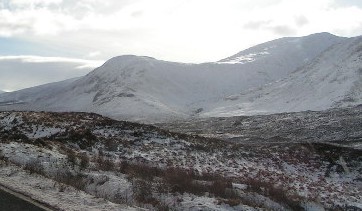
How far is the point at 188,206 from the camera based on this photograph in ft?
41.9

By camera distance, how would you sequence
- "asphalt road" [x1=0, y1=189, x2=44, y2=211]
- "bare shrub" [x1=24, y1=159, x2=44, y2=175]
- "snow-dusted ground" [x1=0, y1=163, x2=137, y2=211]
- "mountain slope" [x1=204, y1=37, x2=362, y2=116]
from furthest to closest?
"mountain slope" [x1=204, y1=37, x2=362, y2=116] < "bare shrub" [x1=24, y1=159, x2=44, y2=175] < "snow-dusted ground" [x1=0, y1=163, x2=137, y2=211] < "asphalt road" [x1=0, y1=189, x2=44, y2=211]

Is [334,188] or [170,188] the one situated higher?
[170,188]

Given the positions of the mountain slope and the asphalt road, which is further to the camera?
the mountain slope

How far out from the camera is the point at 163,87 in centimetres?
14112

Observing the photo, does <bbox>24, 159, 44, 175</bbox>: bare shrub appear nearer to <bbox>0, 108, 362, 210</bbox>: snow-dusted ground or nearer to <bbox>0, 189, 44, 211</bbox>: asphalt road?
<bbox>0, 108, 362, 210</bbox>: snow-dusted ground

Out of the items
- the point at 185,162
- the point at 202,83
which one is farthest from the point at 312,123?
the point at 202,83

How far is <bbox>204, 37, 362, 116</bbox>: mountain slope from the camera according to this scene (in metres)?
95.3

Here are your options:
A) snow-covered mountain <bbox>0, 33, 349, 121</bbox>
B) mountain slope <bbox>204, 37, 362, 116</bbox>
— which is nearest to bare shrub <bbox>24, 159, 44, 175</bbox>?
snow-covered mountain <bbox>0, 33, 349, 121</bbox>

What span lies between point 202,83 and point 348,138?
360 ft

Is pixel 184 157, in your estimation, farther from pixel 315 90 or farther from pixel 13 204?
pixel 315 90

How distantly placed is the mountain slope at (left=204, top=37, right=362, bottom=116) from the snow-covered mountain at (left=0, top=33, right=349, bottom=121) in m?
3.73

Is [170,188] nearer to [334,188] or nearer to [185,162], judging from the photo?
[185,162]

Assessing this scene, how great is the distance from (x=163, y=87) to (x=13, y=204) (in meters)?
132

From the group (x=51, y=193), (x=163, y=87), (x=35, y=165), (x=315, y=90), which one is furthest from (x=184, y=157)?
(x=163, y=87)
